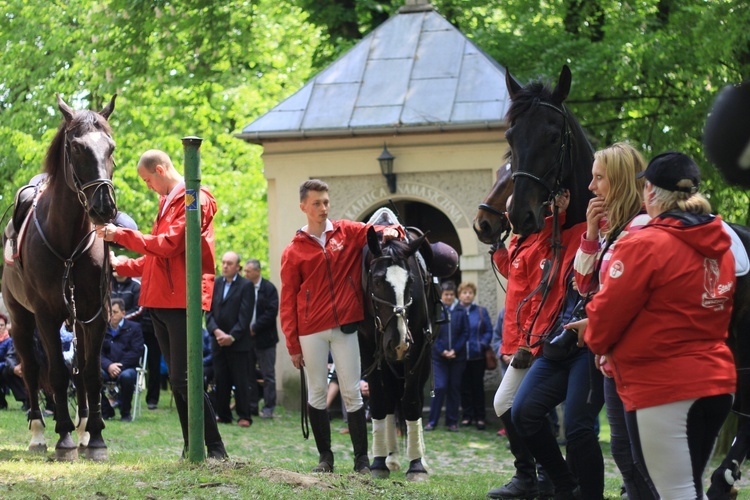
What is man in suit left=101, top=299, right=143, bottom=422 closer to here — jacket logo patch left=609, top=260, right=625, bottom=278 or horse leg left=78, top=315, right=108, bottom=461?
horse leg left=78, top=315, right=108, bottom=461

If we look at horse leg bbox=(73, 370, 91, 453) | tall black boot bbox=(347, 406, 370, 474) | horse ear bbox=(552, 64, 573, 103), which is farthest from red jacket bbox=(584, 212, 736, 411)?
horse leg bbox=(73, 370, 91, 453)

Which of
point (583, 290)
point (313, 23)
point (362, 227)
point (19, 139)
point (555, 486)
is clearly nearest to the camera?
point (583, 290)

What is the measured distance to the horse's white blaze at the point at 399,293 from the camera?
336 inches

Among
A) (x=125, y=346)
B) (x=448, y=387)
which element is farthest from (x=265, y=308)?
(x=448, y=387)

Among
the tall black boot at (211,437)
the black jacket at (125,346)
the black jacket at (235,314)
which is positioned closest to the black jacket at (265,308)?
the black jacket at (235,314)

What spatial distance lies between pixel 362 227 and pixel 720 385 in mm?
4450

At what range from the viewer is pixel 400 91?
17188 mm

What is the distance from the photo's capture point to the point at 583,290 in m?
5.89

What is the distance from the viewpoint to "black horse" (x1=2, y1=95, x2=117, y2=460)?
8.05 m

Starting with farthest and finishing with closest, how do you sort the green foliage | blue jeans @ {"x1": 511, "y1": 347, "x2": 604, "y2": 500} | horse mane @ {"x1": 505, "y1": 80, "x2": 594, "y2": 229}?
the green foliage, horse mane @ {"x1": 505, "y1": 80, "x2": 594, "y2": 229}, blue jeans @ {"x1": 511, "y1": 347, "x2": 604, "y2": 500}

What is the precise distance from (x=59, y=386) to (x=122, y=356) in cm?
634

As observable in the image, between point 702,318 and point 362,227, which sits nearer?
point 702,318

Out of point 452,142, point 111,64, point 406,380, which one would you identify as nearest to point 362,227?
point 406,380

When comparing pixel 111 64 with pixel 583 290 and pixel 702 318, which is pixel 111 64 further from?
pixel 702 318
